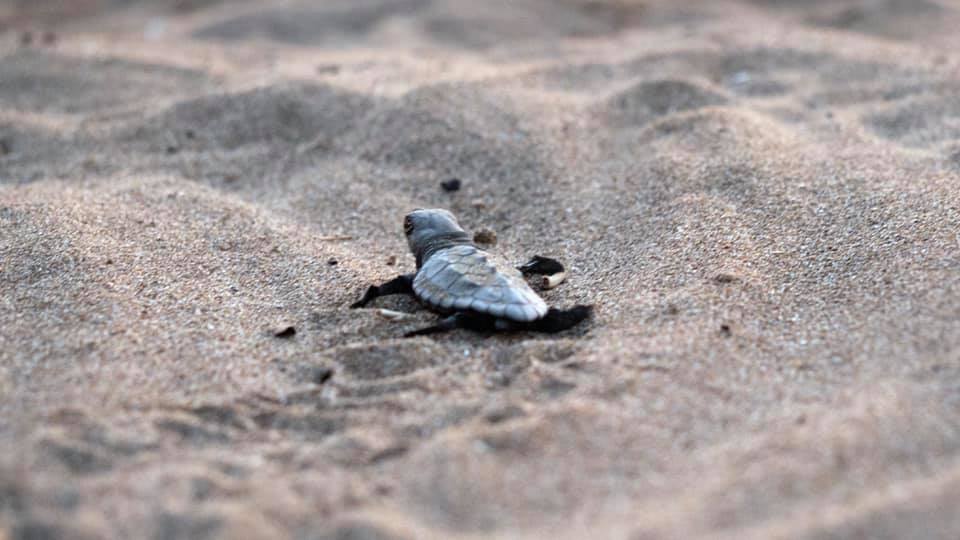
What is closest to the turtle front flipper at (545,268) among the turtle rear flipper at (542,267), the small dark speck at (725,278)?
the turtle rear flipper at (542,267)

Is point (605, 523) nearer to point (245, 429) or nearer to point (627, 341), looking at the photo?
point (627, 341)

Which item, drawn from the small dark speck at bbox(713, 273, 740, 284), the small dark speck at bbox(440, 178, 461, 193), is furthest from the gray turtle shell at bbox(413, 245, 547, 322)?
the small dark speck at bbox(440, 178, 461, 193)

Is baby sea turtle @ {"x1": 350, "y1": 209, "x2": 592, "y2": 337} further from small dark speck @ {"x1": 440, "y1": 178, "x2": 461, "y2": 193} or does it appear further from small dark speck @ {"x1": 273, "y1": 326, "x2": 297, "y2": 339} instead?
small dark speck @ {"x1": 440, "y1": 178, "x2": 461, "y2": 193}

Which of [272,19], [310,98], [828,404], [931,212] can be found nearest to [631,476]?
[828,404]

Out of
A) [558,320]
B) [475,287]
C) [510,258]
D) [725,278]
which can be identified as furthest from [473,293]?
[725,278]

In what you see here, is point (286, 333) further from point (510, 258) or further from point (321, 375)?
point (510, 258)
